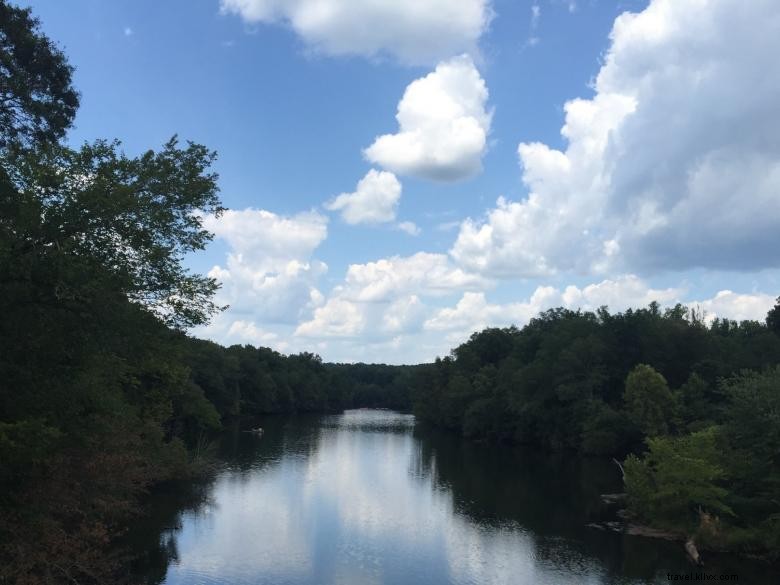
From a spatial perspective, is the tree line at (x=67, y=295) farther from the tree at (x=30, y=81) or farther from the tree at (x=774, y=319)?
the tree at (x=774, y=319)

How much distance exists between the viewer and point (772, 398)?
87.1 ft

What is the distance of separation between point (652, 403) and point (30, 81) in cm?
4754

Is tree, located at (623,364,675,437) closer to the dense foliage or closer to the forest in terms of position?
the dense foliage

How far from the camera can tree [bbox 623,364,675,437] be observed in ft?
164

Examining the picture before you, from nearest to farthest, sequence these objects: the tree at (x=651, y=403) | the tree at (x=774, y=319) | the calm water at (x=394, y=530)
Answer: the calm water at (x=394, y=530) → the tree at (x=651, y=403) → the tree at (x=774, y=319)

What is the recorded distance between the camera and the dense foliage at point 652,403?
27.5 meters

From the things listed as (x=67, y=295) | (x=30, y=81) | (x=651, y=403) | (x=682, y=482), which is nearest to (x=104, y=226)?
(x=67, y=295)

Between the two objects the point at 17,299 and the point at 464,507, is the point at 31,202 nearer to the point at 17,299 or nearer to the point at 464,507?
the point at 17,299

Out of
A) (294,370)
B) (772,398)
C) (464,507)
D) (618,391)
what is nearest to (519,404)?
(618,391)

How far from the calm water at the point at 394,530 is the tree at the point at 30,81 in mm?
15497

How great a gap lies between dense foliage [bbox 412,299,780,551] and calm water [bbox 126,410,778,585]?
9.12 ft

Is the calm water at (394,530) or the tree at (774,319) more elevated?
the tree at (774,319)

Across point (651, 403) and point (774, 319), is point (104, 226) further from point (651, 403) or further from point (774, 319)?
point (774, 319)

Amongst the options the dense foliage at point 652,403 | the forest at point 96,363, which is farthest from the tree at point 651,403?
the forest at point 96,363
